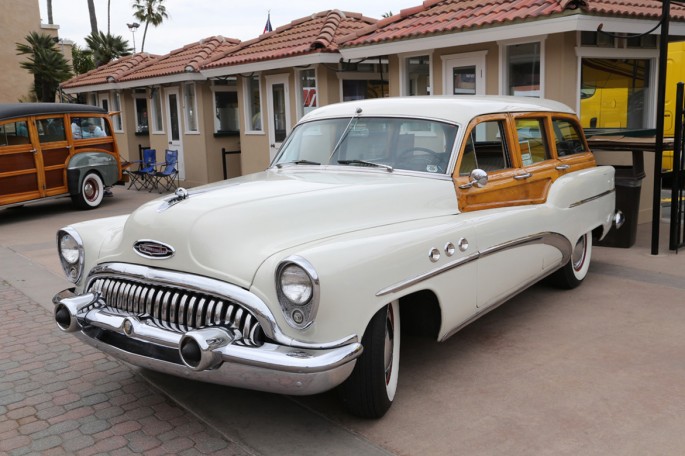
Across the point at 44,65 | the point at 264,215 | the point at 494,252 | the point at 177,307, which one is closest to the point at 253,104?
the point at 494,252

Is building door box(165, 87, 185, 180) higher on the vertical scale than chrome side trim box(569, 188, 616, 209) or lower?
higher

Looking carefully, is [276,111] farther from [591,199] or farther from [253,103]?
[591,199]

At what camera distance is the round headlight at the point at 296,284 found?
2.96 meters

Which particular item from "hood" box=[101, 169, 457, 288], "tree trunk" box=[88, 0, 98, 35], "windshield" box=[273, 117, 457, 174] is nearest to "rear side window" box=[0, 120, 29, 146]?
"windshield" box=[273, 117, 457, 174]

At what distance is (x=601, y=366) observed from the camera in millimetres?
4160

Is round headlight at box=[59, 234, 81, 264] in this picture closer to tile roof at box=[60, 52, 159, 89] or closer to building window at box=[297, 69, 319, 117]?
building window at box=[297, 69, 319, 117]

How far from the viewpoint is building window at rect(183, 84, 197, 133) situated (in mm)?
15695

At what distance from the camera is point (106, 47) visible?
33531 millimetres

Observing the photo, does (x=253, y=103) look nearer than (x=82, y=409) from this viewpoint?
No

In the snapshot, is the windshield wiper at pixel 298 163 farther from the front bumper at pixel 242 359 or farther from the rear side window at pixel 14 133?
the rear side window at pixel 14 133

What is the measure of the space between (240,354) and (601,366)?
2.45m

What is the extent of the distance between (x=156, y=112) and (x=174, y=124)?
1.23 meters

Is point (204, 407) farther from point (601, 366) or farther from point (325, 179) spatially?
point (601, 366)

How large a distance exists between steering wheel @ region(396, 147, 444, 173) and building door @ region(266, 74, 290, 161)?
27.9ft
